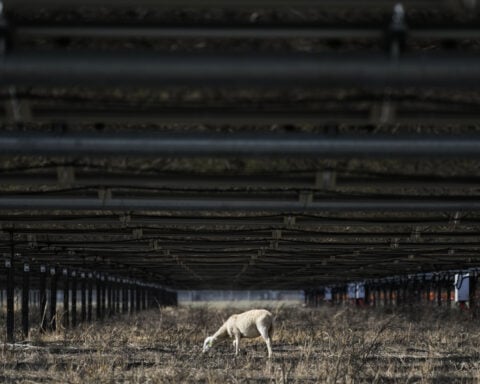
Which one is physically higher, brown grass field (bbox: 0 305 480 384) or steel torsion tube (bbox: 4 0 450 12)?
steel torsion tube (bbox: 4 0 450 12)

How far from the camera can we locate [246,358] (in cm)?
1373

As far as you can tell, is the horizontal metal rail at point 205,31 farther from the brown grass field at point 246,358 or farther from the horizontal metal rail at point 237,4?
the brown grass field at point 246,358

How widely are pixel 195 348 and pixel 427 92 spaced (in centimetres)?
1065

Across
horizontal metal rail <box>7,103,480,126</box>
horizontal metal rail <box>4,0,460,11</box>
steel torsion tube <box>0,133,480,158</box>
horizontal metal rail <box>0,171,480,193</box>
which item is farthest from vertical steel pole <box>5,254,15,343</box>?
horizontal metal rail <box>4,0,460,11</box>

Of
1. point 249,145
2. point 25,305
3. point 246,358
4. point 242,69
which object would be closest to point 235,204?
point 249,145

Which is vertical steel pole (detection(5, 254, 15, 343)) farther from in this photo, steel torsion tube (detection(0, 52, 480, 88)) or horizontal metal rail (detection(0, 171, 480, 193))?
steel torsion tube (detection(0, 52, 480, 88))

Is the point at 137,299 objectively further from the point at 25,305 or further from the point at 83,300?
the point at 25,305

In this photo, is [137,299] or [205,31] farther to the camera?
[137,299]

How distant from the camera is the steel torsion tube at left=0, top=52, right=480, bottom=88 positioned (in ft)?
18.2

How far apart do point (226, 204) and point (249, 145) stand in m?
3.08

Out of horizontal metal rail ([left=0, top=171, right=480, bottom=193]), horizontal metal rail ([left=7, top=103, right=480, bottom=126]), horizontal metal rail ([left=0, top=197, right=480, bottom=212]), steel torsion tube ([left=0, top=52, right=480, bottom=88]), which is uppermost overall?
steel torsion tube ([left=0, top=52, right=480, bottom=88])

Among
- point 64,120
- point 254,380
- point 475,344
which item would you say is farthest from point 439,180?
point 475,344

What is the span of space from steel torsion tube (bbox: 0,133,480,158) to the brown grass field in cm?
275

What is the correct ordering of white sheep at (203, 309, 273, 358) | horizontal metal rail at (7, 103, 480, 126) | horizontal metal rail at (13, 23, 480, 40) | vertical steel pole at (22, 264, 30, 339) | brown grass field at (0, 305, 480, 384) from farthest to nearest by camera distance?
vertical steel pole at (22, 264, 30, 339) → white sheep at (203, 309, 273, 358) → brown grass field at (0, 305, 480, 384) → horizontal metal rail at (7, 103, 480, 126) → horizontal metal rail at (13, 23, 480, 40)
